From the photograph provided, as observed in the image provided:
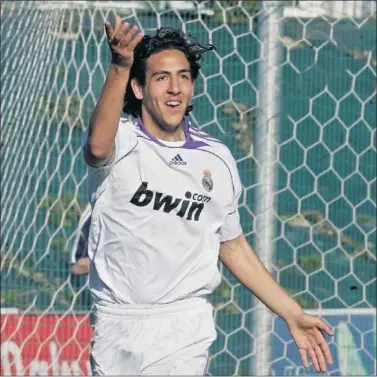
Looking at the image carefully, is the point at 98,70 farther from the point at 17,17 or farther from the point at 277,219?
the point at 277,219

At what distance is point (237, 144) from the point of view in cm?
514

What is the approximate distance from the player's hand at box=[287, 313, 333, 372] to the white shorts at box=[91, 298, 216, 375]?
276 millimetres

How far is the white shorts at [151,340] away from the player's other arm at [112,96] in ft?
1.58

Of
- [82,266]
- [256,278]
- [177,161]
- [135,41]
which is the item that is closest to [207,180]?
[177,161]

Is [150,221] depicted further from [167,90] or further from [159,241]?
[167,90]

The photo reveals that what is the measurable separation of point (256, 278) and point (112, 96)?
851mm

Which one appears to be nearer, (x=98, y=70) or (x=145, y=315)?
(x=145, y=315)

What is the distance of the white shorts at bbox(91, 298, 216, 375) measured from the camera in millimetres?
3275

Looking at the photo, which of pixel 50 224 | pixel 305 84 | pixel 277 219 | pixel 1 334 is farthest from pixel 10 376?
pixel 305 84

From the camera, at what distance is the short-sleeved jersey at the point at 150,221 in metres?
3.25

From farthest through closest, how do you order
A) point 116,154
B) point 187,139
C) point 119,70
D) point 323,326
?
point 187,139
point 323,326
point 116,154
point 119,70

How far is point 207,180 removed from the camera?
336 centimetres

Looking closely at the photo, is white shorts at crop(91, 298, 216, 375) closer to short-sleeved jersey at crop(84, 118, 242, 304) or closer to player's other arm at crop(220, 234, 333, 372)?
short-sleeved jersey at crop(84, 118, 242, 304)

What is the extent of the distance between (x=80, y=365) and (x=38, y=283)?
1.36 feet
